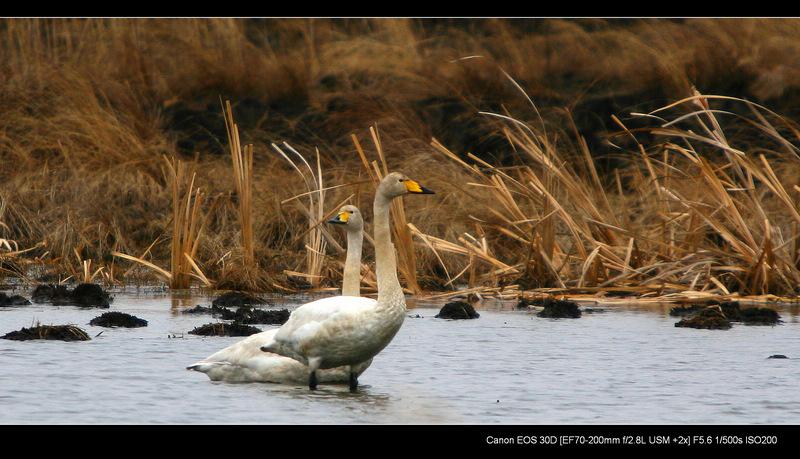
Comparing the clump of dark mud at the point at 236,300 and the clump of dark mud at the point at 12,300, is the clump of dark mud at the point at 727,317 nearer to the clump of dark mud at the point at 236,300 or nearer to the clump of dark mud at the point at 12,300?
the clump of dark mud at the point at 236,300

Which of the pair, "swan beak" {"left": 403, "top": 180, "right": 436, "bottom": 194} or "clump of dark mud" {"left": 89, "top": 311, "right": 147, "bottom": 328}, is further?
"clump of dark mud" {"left": 89, "top": 311, "right": 147, "bottom": 328}

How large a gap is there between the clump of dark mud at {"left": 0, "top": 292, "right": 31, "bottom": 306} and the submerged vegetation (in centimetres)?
104

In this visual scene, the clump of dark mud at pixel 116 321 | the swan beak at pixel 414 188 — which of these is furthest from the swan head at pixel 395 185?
the clump of dark mud at pixel 116 321

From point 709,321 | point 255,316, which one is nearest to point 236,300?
point 255,316

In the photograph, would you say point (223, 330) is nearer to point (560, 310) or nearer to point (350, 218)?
point (350, 218)

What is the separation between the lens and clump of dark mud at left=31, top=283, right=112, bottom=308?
1129 cm

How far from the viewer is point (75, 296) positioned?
448 inches

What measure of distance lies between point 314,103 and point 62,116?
4.42 m

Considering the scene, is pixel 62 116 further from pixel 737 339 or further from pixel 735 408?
pixel 735 408

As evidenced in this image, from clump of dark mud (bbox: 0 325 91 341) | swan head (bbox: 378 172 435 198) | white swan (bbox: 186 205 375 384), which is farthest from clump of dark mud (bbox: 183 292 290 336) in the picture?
swan head (bbox: 378 172 435 198)

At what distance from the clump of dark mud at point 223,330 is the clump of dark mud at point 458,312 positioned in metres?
2.02

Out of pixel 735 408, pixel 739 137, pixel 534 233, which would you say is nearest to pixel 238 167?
pixel 534 233

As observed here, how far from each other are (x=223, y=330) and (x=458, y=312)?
235cm

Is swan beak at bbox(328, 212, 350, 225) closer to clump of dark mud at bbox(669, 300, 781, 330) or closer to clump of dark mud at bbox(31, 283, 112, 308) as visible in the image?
clump of dark mud at bbox(669, 300, 781, 330)
